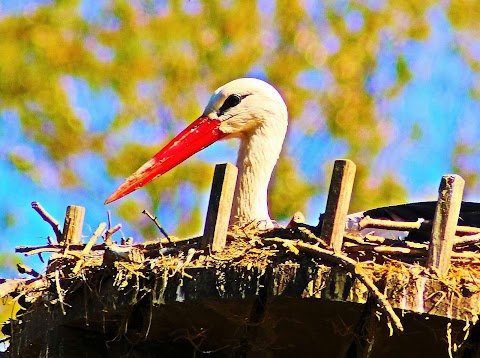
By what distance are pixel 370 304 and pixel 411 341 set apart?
18.6 inches

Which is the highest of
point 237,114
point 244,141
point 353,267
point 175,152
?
point 237,114

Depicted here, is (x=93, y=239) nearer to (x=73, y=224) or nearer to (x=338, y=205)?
(x=73, y=224)

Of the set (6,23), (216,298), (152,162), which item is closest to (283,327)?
(216,298)

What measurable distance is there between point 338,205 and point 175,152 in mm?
2169

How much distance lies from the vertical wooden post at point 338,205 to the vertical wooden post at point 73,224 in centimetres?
145

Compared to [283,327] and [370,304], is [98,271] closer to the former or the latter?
[283,327]

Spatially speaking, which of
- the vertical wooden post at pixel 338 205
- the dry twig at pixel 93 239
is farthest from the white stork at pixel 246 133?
the vertical wooden post at pixel 338 205

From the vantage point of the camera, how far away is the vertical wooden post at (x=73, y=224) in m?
4.43

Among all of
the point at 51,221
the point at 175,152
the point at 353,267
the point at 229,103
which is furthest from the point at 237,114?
the point at 353,267

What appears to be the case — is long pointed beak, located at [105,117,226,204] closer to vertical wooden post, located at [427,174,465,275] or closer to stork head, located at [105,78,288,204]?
stork head, located at [105,78,288,204]

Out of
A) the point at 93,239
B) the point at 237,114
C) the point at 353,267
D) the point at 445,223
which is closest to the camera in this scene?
the point at 353,267

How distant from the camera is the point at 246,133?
5926mm

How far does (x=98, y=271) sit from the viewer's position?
3689 millimetres

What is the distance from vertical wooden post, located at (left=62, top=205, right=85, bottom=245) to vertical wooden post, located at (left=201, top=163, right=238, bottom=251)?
41.4 inches
